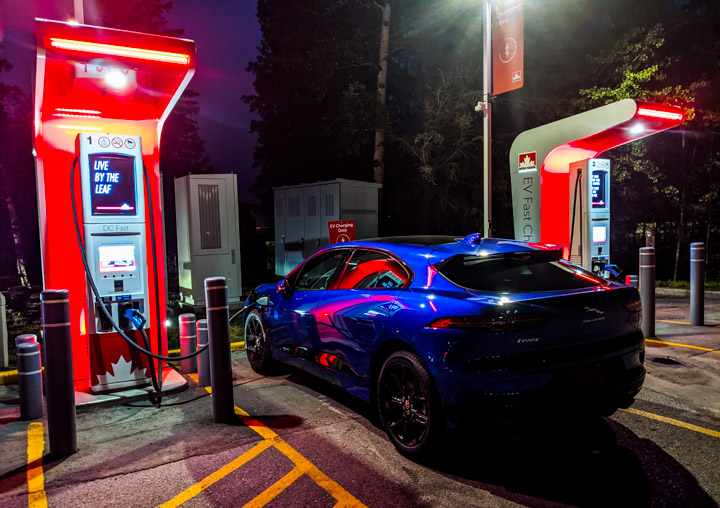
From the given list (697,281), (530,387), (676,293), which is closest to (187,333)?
(530,387)

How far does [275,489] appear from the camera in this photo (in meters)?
3.34

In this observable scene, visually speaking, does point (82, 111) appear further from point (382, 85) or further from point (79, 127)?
point (382, 85)

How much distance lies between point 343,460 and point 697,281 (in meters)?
6.88

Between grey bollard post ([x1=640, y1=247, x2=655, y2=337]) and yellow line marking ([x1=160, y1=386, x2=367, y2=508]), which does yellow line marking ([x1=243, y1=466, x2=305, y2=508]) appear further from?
grey bollard post ([x1=640, y1=247, x2=655, y2=337])

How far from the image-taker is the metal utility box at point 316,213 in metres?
13.7

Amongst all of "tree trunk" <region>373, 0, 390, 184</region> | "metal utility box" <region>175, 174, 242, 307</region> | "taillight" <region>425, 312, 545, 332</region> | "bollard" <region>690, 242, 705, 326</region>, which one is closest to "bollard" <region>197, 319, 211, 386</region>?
"taillight" <region>425, 312, 545, 332</region>

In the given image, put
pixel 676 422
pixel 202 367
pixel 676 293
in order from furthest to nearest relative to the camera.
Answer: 1. pixel 676 293
2. pixel 202 367
3. pixel 676 422

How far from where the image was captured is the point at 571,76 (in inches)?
645

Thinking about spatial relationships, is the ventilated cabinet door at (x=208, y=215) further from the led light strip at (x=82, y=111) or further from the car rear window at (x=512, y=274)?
the car rear window at (x=512, y=274)

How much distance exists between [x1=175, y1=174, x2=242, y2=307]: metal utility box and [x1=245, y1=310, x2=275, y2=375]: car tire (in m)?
5.21

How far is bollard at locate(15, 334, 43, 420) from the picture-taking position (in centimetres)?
474

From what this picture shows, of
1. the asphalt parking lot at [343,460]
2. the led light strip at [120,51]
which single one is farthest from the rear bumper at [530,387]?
the led light strip at [120,51]

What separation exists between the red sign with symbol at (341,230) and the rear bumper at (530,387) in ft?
27.9

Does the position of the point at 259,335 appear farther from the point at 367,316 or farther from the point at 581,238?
the point at 581,238
